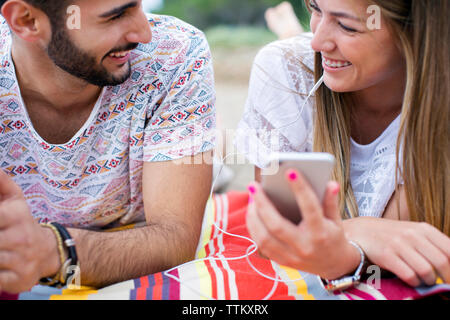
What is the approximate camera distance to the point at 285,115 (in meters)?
1.64

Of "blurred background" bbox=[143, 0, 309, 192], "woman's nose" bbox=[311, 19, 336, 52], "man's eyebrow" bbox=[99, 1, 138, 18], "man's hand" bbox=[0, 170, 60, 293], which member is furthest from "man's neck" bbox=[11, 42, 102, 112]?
"blurred background" bbox=[143, 0, 309, 192]

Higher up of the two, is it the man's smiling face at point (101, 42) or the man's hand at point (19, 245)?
the man's smiling face at point (101, 42)

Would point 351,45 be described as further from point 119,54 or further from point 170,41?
point 119,54

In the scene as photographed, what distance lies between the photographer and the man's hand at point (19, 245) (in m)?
1.04

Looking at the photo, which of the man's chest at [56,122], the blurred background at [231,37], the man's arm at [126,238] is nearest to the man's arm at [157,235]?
the man's arm at [126,238]

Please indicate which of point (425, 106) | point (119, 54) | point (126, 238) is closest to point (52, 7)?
point (119, 54)

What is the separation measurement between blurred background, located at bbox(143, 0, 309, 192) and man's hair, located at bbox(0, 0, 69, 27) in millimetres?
2033

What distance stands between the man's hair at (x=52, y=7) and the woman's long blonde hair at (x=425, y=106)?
2.71 ft

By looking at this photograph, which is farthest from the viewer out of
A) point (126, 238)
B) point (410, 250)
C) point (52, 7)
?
point (52, 7)

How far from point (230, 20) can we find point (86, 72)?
7.09m

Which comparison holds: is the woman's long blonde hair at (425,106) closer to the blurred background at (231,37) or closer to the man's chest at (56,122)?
the man's chest at (56,122)

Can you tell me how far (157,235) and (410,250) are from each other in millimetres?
621
